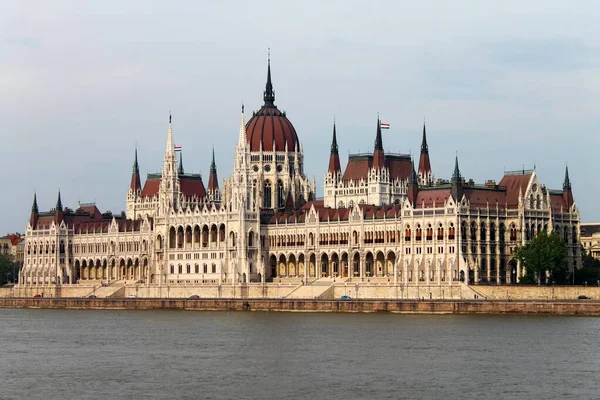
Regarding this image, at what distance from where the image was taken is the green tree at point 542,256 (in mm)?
138250

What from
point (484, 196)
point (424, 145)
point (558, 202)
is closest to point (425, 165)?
point (424, 145)

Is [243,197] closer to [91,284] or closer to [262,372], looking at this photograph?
[91,284]

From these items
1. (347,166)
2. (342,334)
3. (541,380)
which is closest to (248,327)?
(342,334)

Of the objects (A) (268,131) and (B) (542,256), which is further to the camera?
(A) (268,131)

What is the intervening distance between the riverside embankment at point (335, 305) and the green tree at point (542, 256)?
13306 mm

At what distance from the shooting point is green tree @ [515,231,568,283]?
454ft

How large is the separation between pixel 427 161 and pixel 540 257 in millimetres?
37858

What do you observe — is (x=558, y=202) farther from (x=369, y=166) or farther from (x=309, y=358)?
(x=309, y=358)

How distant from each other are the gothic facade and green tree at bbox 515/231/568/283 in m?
4.58

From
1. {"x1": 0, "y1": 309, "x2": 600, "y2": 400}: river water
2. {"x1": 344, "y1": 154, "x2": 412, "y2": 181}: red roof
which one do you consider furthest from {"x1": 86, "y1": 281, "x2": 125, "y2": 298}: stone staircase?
{"x1": 0, "y1": 309, "x2": 600, "y2": 400}: river water

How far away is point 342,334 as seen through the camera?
106 metres

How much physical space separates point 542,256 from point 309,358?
181ft

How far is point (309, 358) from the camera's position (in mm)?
88062

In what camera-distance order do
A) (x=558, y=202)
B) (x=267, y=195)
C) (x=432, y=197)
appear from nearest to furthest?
(x=432, y=197)
(x=558, y=202)
(x=267, y=195)
